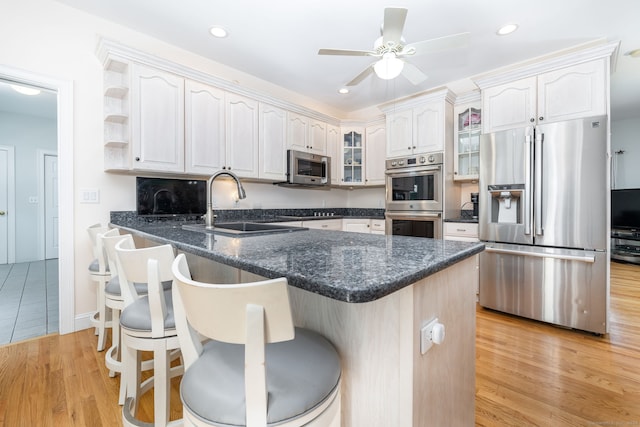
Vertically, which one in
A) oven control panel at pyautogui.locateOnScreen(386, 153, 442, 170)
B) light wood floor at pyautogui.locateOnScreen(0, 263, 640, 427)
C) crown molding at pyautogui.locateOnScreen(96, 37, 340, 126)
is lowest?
light wood floor at pyautogui.locateOnScreen(0, 263, 640, 427)

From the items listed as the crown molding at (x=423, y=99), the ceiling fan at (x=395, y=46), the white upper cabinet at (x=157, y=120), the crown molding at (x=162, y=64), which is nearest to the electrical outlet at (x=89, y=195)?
the white upper cabinet at (x=157, y=120)

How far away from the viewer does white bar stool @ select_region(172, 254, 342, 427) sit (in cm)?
53

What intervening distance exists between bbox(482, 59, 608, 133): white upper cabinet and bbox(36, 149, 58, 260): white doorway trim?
6.77 meters

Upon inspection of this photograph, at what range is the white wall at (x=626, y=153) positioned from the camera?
518cm

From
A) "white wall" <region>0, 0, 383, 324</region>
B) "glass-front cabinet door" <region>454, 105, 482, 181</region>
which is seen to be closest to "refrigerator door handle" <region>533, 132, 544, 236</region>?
"glass-front cabinet door" <region>454, 105, 482, 181</region>

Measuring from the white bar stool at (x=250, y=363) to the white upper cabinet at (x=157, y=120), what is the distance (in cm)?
211

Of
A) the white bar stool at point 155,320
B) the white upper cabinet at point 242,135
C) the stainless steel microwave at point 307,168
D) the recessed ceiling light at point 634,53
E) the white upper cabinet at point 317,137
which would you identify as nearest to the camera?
the white bar stool at point 155,320

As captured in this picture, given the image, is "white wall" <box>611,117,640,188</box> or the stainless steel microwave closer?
the stainless steel microwave

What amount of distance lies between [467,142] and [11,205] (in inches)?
275

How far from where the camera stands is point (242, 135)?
315 cm

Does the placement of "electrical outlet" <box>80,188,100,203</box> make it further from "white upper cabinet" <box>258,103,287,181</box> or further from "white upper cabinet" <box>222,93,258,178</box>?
"white upper cabinet" <box>258,103,287,181</box>

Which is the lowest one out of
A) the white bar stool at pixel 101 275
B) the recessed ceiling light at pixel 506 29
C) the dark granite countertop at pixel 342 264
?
the white bar stool at pixel 101 275

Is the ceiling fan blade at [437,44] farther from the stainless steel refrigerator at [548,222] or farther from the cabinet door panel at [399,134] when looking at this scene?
the cabinet door panel at [399,134]

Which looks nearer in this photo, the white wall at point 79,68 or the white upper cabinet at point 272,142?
the white wall at point 79,68
